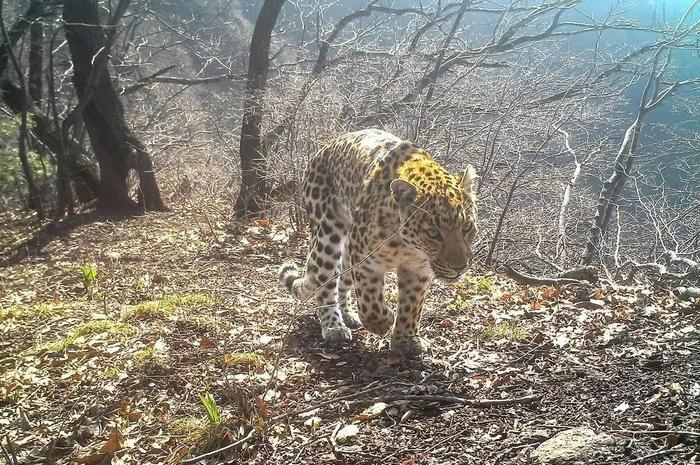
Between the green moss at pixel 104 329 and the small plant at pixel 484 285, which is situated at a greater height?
the green moss at pixel 104 329

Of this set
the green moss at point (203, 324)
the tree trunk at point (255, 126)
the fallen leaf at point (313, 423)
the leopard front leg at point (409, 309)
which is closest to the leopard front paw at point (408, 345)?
the leopard front leg at point (409, 309)

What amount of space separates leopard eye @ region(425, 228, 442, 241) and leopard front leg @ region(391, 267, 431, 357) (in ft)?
1.76

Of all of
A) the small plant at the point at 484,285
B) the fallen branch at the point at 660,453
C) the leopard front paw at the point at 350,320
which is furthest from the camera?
the small plant at the point at 484,285

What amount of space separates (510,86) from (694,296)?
8.67 m

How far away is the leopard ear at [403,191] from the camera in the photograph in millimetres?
4695

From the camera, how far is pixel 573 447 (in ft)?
10.2

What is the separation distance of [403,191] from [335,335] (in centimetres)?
175

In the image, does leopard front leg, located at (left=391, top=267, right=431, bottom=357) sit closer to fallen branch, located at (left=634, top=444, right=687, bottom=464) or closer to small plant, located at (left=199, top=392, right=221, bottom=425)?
small plant, located at (left=199, top=392, right=221, bottom=425)

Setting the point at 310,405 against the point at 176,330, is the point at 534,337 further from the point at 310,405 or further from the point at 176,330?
the point at 176,330

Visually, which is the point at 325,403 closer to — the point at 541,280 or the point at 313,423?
the point at 313,423

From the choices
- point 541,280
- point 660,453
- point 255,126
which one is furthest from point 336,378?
point 255,126

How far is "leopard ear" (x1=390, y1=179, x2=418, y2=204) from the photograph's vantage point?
469 centimetres

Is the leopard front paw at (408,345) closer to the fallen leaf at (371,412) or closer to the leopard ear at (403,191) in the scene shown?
the fallen leaf at (371,412)

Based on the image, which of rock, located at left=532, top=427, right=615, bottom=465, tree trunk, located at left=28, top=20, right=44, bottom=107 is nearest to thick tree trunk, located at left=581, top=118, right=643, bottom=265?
rock, located at left=532, top=427, right=615, bottom=465
